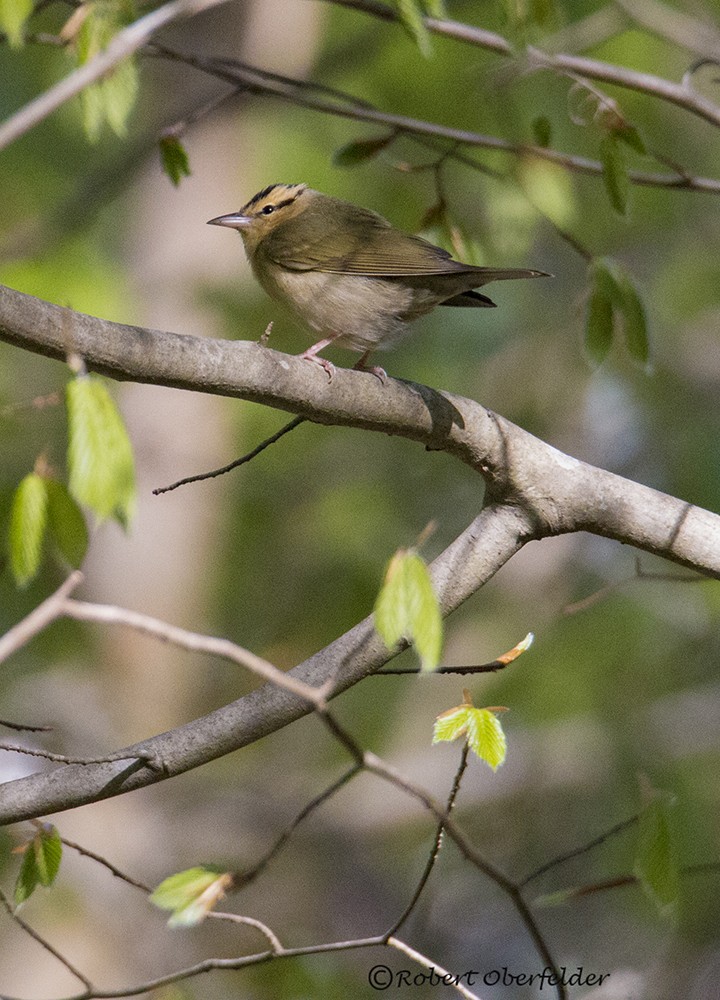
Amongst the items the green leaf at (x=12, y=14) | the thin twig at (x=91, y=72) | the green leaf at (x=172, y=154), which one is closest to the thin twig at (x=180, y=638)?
the thin twig at (x=91, y=72)

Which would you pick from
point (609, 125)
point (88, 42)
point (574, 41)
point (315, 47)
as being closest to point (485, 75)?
point (574, 41)

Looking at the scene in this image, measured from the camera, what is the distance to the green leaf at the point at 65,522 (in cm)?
239

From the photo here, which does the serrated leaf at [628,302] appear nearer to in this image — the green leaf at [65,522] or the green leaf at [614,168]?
the green leaf at [614,168]

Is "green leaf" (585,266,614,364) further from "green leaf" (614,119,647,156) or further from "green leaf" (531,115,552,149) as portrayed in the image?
"green leaf" (531,115,552,149)

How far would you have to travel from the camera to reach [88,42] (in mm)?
2906

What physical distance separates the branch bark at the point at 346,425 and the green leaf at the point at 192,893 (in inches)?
11.7

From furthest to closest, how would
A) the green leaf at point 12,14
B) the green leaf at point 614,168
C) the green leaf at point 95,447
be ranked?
the green leaf at point 614,168
the green leaf at point 12,14
the green leaf at point 95,447

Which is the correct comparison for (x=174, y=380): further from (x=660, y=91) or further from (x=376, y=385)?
(x=660, y=91)

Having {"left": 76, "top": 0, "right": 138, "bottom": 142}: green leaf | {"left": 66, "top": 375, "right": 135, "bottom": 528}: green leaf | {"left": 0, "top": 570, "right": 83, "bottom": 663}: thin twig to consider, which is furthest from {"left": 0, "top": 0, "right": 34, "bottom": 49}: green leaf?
{"left": 0, "top": 570, "right": 83, "bottom": 663}: thin twig

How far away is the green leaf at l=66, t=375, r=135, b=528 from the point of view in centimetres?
194

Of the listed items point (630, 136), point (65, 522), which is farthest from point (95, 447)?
point (630, 136)

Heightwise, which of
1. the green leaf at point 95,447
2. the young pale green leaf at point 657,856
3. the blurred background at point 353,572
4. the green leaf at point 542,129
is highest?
the green leaf at point 95,447

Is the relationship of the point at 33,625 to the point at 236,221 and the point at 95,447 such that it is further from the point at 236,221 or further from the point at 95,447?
the point at 236,221

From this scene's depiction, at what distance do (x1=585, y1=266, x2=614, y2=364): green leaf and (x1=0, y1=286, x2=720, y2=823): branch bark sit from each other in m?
0.69
